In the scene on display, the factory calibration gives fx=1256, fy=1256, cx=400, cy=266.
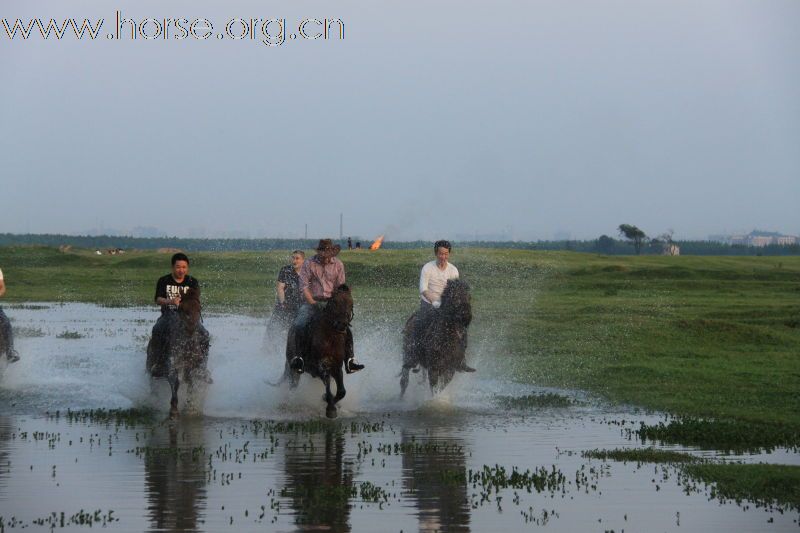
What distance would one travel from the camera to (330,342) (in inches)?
644

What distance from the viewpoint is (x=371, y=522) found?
9992 mm

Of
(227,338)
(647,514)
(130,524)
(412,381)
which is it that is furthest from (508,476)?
(227,338)

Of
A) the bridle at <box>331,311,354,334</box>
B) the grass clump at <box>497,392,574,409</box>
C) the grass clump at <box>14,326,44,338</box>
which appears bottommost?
the grass clump at <box>497,392,574,409</box>

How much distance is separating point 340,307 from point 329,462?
3.62m

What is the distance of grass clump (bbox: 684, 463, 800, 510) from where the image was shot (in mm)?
11141

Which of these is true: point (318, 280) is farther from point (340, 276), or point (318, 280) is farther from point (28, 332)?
point (28, 332)

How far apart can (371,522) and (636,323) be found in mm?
24182

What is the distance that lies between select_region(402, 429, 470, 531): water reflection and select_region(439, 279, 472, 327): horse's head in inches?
89.5

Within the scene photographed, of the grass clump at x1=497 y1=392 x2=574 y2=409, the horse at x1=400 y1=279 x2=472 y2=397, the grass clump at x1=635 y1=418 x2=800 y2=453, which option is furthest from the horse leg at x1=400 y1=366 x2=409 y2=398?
the grass clump at x1=635 y1=418 x2=800 y2=453

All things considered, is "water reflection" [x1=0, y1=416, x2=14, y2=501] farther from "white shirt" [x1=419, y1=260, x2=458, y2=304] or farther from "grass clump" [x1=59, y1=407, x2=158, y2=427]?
"white shirt" [x1=419, y1=260, x2=458, y2=304]

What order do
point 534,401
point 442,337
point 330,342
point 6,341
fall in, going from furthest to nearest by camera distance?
point 6,341
point 534,401
point 442,337
point 330,342

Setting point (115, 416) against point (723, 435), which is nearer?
point (723, 435)

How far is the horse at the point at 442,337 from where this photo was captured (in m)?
17.0

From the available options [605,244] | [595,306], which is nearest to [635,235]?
[605,244]
